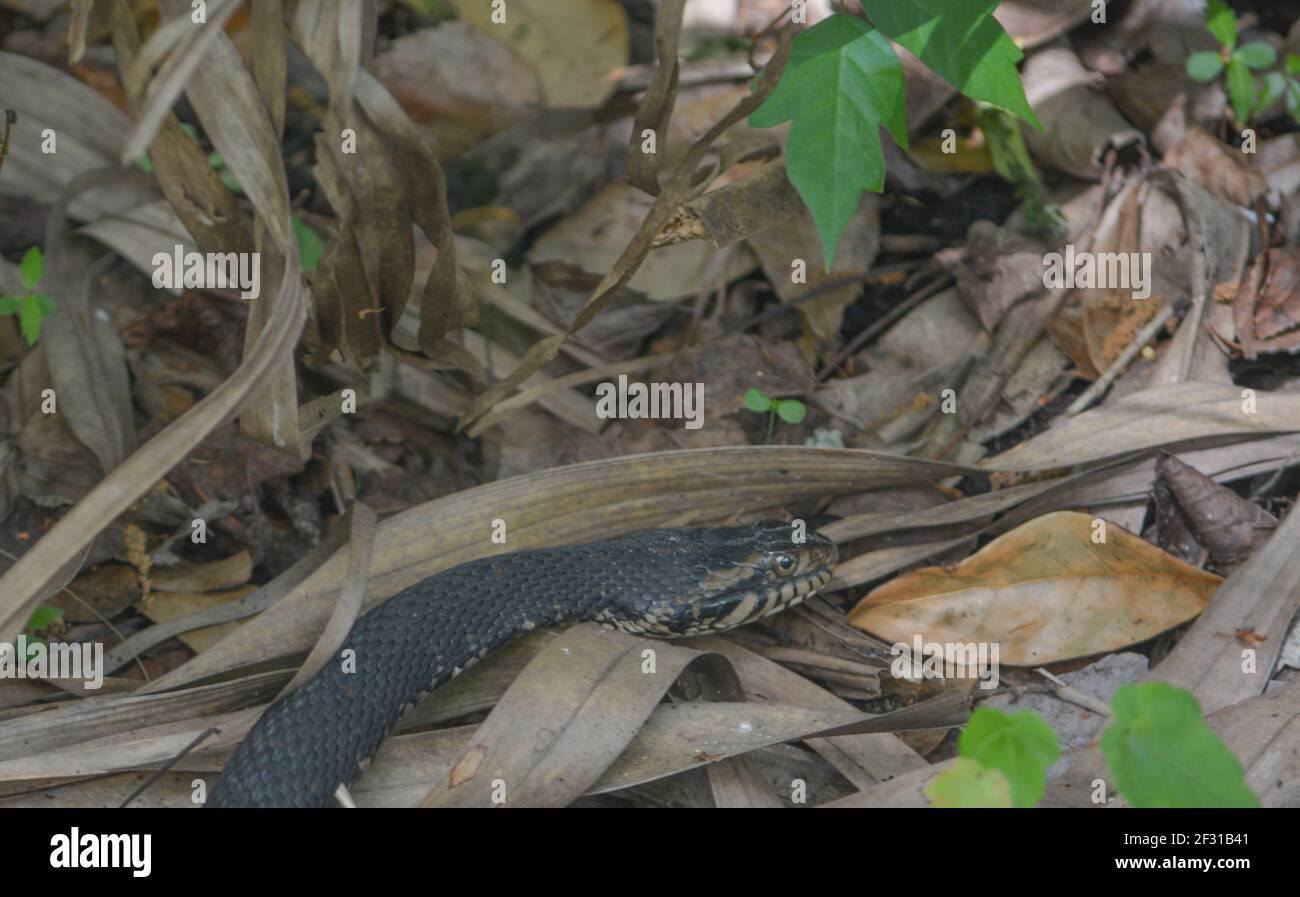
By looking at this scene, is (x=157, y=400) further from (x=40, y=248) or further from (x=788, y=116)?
(x=788, y=116)

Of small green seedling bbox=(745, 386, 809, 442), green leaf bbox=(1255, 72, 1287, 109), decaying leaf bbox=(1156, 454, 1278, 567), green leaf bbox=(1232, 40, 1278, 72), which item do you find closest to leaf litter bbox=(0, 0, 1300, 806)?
decaying leaf bbox=(1156, 454, 1278, 567)

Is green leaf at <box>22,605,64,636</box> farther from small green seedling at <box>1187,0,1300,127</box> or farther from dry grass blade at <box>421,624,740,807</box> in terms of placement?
small green seedling at <box>1187,0,1300,127</box>

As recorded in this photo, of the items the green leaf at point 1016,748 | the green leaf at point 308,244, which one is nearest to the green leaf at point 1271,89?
the green leaf at point 1016,748

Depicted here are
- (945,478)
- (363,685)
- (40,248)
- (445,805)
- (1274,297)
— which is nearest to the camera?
(445,805)

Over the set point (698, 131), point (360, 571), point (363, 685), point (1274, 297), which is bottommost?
point (363, 685)

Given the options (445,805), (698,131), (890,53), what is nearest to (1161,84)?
(698,131)

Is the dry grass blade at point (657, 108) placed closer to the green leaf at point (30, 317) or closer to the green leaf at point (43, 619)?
the green leaf at point (30, 317)
